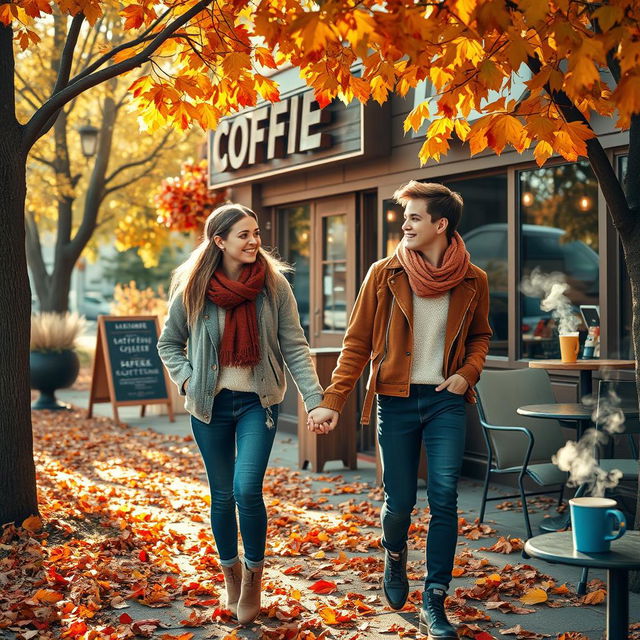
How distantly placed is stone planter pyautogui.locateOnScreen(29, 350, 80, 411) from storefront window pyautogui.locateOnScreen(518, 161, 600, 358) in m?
8.59

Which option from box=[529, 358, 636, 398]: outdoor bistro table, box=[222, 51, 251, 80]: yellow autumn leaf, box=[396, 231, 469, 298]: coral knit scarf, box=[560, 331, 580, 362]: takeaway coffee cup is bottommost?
box=[529, 358, 636, 398]: outdoor bistro table

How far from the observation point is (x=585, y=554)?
3.24m

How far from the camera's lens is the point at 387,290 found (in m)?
4.61

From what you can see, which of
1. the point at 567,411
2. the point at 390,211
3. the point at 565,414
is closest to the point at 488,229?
the point at 390,211

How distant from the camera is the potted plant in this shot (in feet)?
47.5

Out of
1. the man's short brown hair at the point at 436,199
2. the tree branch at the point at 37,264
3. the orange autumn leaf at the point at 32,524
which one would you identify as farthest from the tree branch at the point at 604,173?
the tree branch at the point at 37,264

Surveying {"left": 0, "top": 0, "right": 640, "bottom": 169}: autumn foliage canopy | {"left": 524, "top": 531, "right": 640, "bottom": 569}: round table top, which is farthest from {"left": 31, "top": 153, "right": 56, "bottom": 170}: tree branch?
{"left": 524, "top": 531, "right": 640, "bottom": 569}: round table top

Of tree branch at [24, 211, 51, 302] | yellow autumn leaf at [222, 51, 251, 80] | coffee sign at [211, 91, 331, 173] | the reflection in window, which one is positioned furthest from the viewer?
tree branch at [24, 211, 51, 302]

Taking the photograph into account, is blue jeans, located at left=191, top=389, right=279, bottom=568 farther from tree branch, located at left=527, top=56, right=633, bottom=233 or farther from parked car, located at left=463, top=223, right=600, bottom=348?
parked car, located at left=463, top=223, right=600, bottom=348

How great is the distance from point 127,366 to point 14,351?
21.5ft

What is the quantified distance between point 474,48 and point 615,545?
8.14ft

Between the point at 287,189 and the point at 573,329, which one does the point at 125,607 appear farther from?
the point at 287,189

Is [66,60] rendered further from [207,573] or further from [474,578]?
[474,578]

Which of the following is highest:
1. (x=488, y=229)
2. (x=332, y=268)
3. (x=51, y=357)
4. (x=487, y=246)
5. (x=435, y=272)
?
(x=488, y=229)
